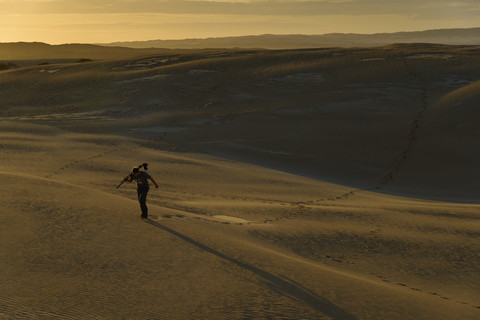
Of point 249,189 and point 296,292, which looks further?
point 249,189

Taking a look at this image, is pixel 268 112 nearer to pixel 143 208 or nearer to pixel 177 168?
pixel 177 168

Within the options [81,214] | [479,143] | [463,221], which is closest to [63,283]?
[81,214]

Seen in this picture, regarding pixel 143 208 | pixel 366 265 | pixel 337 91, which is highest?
pixel 337 91

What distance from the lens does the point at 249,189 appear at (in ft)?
62.6

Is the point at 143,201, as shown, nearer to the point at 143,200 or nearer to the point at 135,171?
the point at 143,200

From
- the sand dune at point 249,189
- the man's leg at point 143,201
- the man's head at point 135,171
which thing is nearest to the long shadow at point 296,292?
the sand dune at point 249,189

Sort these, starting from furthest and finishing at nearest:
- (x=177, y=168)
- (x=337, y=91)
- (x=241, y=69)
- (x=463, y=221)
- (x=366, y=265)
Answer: (x=241, y=69)
(x=337, y=91)
(x=177, y=168)
(x=463, y=221)
(x=366, y=265)

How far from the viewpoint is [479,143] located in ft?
91.4

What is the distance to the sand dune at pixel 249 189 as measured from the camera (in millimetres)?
8203

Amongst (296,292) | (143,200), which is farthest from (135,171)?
(296,292)

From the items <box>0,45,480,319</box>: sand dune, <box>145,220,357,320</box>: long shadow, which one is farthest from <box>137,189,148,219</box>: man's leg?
<box>145,220,357,320</box>: long shadow

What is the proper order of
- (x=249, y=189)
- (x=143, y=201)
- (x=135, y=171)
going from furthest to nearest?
(x=249, y=189) → (x=135, y=171) → (x=143, y=201)

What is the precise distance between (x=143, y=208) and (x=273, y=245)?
2753 millimetres

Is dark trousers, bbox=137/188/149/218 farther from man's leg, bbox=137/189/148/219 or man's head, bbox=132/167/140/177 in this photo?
man's head, bbox=132/167/140/177
